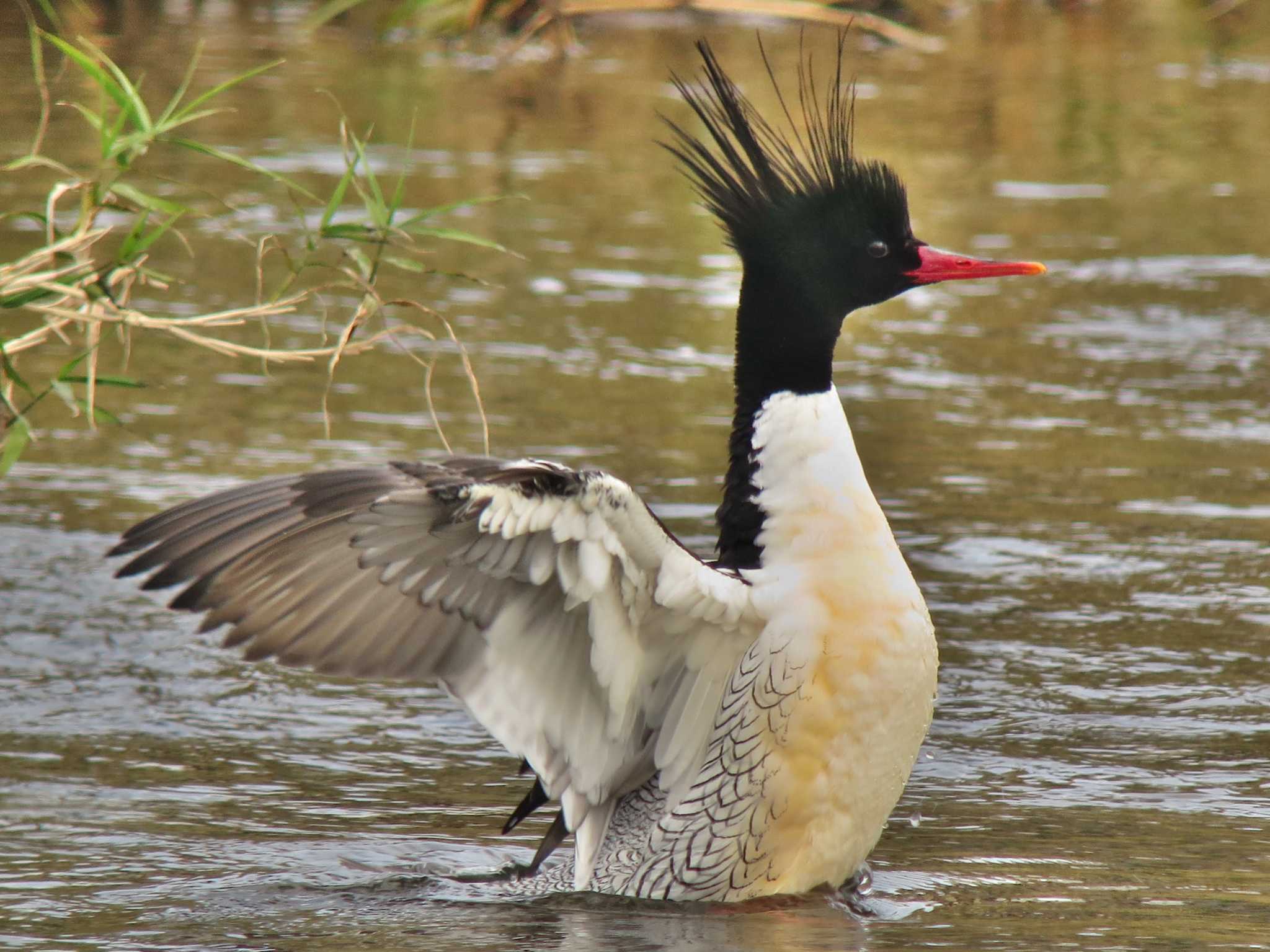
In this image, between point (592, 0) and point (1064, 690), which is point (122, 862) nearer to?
point (1064, 690)

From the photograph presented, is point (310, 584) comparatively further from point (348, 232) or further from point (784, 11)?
point (784, 11)

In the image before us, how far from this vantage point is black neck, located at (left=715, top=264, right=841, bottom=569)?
4656mm

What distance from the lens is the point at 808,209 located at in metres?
4.91

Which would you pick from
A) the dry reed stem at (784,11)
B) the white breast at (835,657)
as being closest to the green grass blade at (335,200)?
the white breast at (835,657)

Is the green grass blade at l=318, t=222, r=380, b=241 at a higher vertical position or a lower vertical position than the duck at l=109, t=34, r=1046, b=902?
higher

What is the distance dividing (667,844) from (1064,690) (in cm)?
182

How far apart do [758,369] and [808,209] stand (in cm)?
45

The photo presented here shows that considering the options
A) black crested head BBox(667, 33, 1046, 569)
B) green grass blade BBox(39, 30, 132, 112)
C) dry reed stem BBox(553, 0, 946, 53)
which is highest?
dry reed stem BBox(553, 0, 946, 53)

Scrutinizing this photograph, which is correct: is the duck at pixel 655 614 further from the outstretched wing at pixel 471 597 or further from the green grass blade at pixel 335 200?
the green grass blade at pixel 335 200

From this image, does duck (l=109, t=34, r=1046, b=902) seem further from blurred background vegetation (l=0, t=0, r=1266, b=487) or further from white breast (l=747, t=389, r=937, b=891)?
blurred background vegetation (l=0, t=0, r=1266, b=487)

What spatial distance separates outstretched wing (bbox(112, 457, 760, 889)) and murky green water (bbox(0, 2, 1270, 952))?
0.51 meters

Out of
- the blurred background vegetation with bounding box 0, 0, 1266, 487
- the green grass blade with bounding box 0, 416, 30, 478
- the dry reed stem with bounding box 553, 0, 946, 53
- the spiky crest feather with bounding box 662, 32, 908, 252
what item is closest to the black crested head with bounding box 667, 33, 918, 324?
the spiky crest feather with bounding box 662, 32, 908, 252

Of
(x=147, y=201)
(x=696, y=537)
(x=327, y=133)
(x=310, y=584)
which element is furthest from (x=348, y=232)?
(x=327, y=133)

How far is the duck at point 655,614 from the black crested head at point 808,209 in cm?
1
